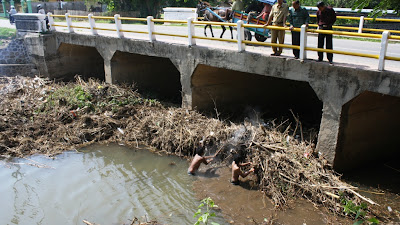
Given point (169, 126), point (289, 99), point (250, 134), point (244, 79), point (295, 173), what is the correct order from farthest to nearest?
1. point (289, 99)
2. point (244, 79)
3. point (169, 126)
4. point (250, 134)
5. point (295, 173)

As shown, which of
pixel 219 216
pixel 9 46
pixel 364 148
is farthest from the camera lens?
pixel 9 46

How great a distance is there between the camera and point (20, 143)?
11.8 metres

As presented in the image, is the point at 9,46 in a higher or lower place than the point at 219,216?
higher

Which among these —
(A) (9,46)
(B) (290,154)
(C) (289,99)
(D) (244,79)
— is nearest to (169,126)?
(D) (244,79)

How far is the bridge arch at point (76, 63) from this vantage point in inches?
717

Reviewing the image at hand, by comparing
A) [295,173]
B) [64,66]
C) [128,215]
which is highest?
[64,66]

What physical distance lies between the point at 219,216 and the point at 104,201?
9.51ft

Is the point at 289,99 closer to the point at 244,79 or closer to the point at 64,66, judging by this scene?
the point at 244,79

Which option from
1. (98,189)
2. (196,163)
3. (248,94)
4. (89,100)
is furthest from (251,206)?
(89,100)

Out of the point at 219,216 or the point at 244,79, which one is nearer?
the point at 219,216

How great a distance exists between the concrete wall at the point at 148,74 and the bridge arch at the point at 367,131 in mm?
8135

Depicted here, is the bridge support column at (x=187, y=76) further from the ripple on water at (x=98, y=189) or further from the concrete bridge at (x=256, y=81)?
the ripple on water at (x=98, y=189)

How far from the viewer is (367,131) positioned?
9211 millimetres

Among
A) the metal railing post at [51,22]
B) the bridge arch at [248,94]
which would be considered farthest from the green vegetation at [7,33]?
the bridge arch at [248,94]
